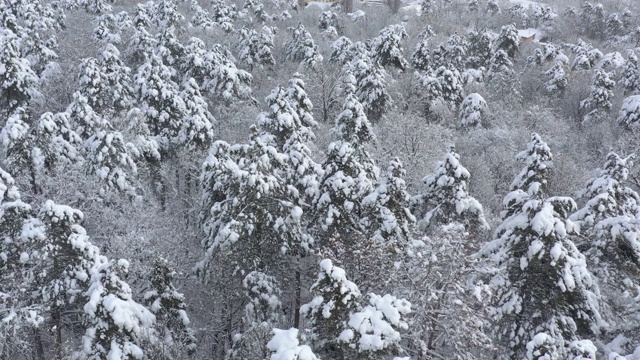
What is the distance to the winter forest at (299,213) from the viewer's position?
14.2 m

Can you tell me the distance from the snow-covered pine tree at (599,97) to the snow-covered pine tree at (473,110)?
11087 mm

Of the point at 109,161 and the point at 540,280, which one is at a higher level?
the point at 109,161

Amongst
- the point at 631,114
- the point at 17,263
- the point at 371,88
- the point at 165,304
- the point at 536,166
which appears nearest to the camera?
the point at 165,304

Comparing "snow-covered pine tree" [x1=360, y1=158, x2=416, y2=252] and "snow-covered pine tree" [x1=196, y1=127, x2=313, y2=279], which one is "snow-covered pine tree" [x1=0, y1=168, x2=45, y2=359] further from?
"snow-covered pine tree" [x1=360, y1=158, x2=416, y2=252]

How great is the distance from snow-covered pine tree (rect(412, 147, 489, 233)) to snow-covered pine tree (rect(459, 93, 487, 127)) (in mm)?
21144

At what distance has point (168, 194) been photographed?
105 feet

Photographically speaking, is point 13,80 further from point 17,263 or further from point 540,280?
point 540,280

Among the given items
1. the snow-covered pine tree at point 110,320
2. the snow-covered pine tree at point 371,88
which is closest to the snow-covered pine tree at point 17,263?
the snow-covered pine tree at point 110,320

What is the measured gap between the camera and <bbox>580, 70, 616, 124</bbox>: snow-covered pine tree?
4256 centimetres

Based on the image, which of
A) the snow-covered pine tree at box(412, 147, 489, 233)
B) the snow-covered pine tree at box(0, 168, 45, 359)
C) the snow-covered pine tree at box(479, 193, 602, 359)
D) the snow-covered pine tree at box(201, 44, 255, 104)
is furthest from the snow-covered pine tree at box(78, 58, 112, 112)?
the snow-covered pine tree at box(479, 193, 602, 359)

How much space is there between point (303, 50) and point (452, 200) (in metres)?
29.5

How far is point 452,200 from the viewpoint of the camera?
18.3 metres

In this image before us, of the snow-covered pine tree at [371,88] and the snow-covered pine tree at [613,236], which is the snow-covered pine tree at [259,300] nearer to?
the snow-covered pine tree at [613,236]

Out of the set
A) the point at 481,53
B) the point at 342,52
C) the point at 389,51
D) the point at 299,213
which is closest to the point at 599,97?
the point at 481,53
